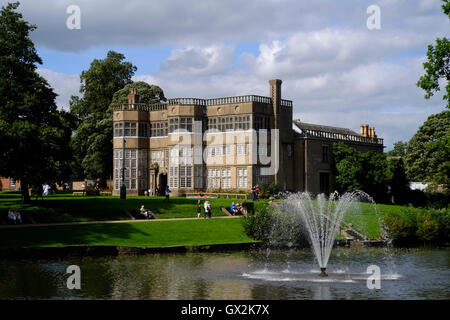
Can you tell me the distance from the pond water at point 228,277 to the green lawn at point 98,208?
1140 cm

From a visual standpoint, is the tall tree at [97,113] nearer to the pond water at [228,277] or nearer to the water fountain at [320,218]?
the water fountain at [320,218]

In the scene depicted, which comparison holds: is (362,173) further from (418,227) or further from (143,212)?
(143,212)

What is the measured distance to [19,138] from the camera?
4462 centimetres

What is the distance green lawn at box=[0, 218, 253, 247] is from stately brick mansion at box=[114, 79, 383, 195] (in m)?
18.8

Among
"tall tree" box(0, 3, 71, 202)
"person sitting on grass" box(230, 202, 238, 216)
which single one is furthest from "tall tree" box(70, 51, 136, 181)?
"person sitting on grass" box(230, 202, 238, 216)

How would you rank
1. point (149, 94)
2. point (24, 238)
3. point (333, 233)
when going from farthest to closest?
point (149, 94) < point (333, 233) < point (24, 238)

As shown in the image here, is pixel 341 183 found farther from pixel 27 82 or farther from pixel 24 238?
pixel 24 238

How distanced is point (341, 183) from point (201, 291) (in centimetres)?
4552

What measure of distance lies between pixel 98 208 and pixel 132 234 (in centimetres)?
933

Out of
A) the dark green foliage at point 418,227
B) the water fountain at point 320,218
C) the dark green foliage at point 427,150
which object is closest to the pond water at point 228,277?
the water fountain at point 320,218

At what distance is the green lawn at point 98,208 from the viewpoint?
44.4 metres

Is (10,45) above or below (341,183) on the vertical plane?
above

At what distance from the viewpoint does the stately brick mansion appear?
62.9 metres

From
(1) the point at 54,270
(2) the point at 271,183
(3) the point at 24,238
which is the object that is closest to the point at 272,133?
(2) the point at 271,183
